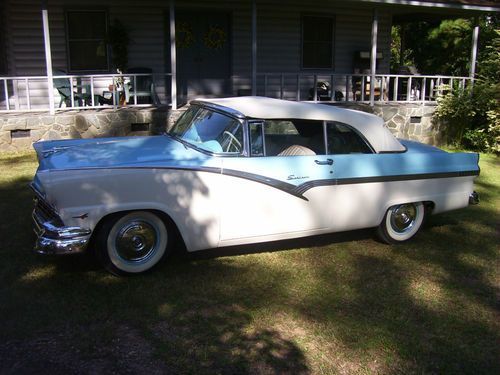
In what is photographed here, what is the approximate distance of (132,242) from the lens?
15.0 feet

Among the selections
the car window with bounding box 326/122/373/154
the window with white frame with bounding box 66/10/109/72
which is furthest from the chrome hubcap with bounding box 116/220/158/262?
the window with white frame with bounding box 66/10/109/72

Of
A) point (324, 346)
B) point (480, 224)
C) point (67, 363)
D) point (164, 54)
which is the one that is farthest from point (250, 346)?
point (164, 54)

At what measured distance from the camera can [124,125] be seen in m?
11.1

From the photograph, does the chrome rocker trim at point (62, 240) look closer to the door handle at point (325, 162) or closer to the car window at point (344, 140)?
the door handle at point (325, 162)

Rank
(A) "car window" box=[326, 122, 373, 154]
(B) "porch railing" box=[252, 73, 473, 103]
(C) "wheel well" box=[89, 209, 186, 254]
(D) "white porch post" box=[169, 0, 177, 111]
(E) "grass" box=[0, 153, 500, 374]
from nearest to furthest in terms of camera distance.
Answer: (E) "grass" box=[0, 153, 500, 374] → (C) "wheel well" box=[89, 209, 186, 254] → (A) "car window" box=[326, 122, 373, 154] → (D) "white porch post" box=[169, 0, 177, 111] → (B) "porch railing" box=[252, 73, 473, 103]

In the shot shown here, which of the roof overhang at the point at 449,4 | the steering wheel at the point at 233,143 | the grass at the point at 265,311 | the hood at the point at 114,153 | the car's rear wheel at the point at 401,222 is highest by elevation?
the roof overhang at the point at 449,4

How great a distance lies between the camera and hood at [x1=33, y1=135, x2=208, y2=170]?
177 inches

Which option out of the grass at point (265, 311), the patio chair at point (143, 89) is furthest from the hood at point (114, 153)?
the patio chair at point (143, 89)

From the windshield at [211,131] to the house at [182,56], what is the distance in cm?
601

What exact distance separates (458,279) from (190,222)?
2.54 m

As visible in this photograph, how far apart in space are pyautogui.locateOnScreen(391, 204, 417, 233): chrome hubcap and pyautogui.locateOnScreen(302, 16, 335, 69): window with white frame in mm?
9376

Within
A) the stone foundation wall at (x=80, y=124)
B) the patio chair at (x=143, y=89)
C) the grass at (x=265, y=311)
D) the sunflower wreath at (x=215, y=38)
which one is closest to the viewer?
the grass at (x=265, y=311)

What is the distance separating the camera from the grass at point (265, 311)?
349 centimetres

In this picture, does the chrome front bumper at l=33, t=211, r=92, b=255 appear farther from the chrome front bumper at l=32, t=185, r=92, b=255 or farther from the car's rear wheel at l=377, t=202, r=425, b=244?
the car's rear wheel at l=377, t=202, r=425, b=244
